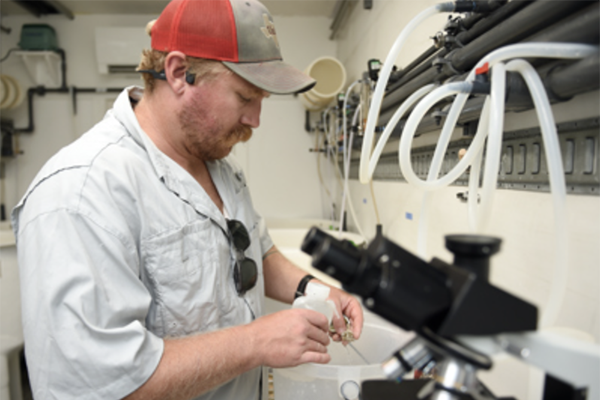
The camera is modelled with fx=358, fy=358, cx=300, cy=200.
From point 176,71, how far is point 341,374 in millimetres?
769

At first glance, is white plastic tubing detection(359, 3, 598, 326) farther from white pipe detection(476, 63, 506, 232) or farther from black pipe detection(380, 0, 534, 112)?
black pipe detection(380, 0, 534, 112)

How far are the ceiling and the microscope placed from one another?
270 cm

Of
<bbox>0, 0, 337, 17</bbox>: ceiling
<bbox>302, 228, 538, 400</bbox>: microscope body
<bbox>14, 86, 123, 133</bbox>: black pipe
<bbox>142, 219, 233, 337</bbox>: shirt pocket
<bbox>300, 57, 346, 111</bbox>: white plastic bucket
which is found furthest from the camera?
<bbox>14, 86, 123, 133</bbox>: black pipe

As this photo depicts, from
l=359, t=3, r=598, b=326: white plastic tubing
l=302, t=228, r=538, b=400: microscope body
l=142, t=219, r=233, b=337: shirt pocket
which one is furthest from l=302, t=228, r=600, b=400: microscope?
l=142, t=219, r=233, b=337: shirt pocket

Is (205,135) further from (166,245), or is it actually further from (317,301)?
(317,301)

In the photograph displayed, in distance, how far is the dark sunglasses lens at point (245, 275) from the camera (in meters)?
0.89

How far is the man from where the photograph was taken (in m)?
0.61

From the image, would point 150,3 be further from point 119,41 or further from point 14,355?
point 14,355

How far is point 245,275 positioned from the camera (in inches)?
35.2

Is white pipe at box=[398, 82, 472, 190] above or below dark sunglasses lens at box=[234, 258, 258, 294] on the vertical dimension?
above

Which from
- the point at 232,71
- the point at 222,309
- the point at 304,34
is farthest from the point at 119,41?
the point at 222,309

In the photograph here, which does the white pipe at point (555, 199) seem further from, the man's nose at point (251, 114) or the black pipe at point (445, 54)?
the man's nose at point (251, 114)

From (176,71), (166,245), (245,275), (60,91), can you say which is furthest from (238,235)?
(60,91)

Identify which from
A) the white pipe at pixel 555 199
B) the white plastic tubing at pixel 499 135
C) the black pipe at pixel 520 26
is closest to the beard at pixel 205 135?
the white plastic tubing at pixel 499 135
